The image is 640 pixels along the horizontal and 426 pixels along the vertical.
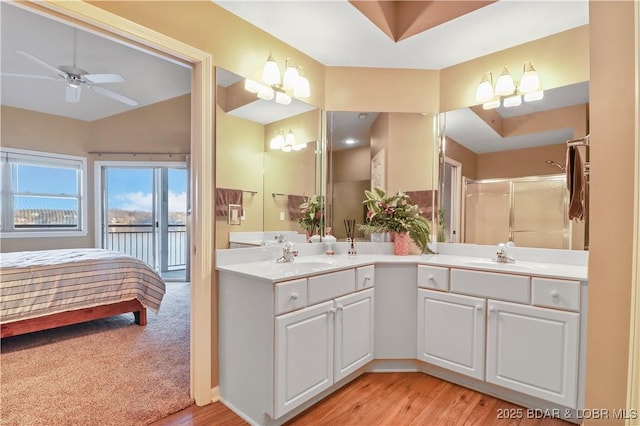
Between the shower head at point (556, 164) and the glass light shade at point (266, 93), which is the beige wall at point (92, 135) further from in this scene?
the shower head at point (556, 164)

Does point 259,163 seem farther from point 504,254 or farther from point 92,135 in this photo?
point 92,135

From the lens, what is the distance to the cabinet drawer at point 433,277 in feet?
6.95

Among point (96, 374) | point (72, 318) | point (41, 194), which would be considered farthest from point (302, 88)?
point (41, 194)

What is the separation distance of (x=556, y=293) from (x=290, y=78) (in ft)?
7.34

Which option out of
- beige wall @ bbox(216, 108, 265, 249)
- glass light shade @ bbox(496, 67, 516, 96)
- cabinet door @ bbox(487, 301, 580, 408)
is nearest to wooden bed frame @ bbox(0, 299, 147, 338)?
beige wall @ bbox(216, 108, 265, 249)

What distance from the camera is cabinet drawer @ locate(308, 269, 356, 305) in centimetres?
177

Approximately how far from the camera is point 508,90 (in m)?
2.35

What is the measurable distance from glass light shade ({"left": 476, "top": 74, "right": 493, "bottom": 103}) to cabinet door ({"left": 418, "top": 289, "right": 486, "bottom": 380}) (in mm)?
1606

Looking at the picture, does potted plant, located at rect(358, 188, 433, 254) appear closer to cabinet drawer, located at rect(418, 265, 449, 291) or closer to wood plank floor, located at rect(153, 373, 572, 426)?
cabinet drawer, located at rect(418, 265, 449, 291)

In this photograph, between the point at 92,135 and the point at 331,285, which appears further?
the point at 92,135

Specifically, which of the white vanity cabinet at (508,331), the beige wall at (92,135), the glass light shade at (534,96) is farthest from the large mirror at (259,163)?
the beige wall at (92,135)

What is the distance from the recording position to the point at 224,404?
6.17ft

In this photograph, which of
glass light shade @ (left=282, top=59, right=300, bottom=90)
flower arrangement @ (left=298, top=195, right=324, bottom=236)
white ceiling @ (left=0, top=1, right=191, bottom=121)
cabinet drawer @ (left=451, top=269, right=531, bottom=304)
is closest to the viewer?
cabinet drawer @ (left=451, top=269, right=531, bottom=304)

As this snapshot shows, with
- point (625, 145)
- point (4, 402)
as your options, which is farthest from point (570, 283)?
point (4, 402)
